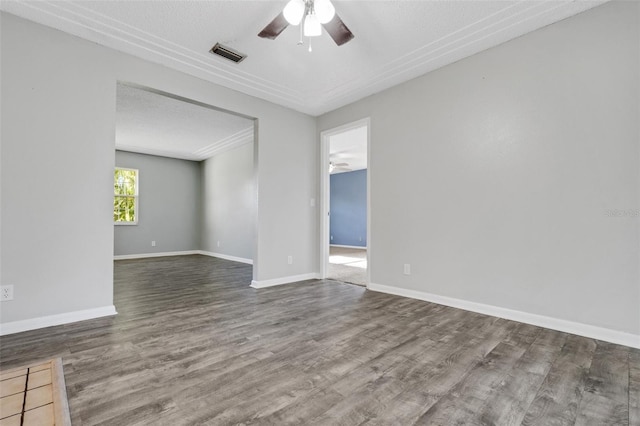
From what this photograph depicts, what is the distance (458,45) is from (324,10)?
154 cm

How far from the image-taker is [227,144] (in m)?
6.58

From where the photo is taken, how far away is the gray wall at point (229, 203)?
6465mm

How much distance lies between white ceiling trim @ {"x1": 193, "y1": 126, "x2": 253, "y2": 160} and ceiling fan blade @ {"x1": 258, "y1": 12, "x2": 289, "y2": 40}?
10.5 feet

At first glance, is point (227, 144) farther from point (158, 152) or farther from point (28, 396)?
point (28, 396)

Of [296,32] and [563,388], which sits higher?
[296,32]

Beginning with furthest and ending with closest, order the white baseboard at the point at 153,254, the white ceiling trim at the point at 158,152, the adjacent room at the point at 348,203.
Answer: the adjacent room at the point at 348,203 < the white baseboard at the point at 153,254 < the white ceiling trim at the point at 158,152

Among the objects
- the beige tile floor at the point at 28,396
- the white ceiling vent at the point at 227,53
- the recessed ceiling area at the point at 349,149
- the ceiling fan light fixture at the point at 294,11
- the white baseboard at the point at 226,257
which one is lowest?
the white baseboard at the point at 226,257

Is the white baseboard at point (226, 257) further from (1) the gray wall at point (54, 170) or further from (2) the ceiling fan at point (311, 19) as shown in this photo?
(2) the ceiling fan at point (311, 19)

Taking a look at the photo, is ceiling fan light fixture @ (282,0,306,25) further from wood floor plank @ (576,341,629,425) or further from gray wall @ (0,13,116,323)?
wood floor plank @ (576,341,629,425)

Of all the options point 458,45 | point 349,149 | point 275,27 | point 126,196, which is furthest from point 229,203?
point 458,45

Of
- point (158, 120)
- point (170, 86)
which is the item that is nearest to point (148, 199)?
point (158, 120)

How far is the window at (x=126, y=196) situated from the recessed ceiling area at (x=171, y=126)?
2.05 ft

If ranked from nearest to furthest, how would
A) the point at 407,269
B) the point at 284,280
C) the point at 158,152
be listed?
the point at 407,269 → the point at 284,280 → the point at 158,152

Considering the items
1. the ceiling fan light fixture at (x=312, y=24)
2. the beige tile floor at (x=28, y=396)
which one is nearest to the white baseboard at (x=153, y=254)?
the beige tile floor at (x=28, y=396)
